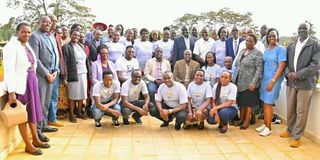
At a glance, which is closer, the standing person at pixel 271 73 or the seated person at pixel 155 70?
the standing person at pixel 271 73

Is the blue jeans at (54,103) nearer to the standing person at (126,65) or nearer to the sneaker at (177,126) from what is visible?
the standing person at (126,65)

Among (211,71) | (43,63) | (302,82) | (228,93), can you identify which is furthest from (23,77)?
(302,82)

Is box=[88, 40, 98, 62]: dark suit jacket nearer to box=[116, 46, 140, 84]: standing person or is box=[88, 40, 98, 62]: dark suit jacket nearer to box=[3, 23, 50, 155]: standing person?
box=[116, 46, 140, 84]: standing person

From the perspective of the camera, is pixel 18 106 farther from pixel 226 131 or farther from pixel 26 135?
pixel 226 131

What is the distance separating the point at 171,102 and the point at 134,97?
66 centimetres

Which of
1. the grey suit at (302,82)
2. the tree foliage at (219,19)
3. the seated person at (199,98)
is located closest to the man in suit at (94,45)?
the seated person at (199,98)

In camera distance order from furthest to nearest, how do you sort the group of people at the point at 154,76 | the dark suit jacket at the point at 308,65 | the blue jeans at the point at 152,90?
the blue jeans at the point at 152,90 < the dark suit jacket at the point at 308,65 < the group of people at the point at 154,76

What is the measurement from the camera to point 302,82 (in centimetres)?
456

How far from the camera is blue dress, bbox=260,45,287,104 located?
199 inches

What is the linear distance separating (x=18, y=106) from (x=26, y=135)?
45 centimetres

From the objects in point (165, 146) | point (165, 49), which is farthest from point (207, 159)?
point (165, 49)

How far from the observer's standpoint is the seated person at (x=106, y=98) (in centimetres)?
537

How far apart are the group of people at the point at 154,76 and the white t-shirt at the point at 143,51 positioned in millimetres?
20

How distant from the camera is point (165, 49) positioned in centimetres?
683
